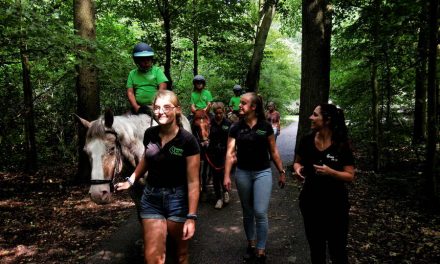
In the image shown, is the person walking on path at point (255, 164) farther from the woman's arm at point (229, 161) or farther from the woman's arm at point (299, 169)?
the woman's arm at point (299, 169)

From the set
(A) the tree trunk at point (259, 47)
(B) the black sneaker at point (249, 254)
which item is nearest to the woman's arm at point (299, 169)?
(B) the black sneaker at point (249, 254)

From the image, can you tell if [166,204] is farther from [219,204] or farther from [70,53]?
[70,53]

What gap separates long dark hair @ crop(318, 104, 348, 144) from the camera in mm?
3533

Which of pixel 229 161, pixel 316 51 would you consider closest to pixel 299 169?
pixel 229 161

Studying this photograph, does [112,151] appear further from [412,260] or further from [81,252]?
[412,260]

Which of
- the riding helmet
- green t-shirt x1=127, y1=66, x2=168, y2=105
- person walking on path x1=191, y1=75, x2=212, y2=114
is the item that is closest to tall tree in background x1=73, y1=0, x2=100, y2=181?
person walking on path x1=191, y1=75, x2=212, y2=114

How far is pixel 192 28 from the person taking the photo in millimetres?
16297

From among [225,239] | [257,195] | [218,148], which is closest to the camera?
[257,195]

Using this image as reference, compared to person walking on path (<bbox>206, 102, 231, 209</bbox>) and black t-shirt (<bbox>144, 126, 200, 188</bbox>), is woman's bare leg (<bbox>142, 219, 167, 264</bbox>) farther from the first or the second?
person walking on path (<bbox>206, 102, 231, 209</bbox>)

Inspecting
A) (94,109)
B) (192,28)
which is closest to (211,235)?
(94,109)

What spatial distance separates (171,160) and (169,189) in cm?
27

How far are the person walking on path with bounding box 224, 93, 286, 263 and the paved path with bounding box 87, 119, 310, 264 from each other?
0.56 meters

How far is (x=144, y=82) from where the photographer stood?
5.27 m

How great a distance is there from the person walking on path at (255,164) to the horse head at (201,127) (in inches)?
109
